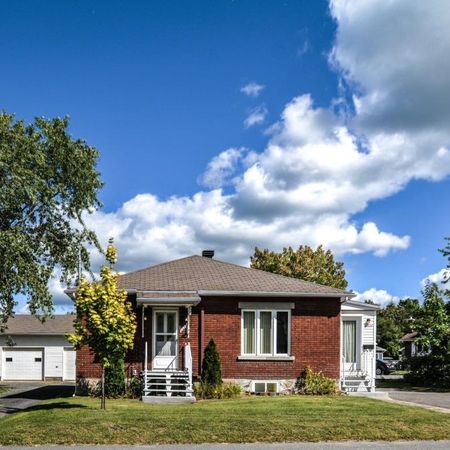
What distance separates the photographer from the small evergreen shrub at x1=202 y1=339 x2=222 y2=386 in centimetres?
2048

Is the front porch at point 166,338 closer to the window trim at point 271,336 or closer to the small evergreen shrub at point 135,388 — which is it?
the small evergreen shrub at point 135,388

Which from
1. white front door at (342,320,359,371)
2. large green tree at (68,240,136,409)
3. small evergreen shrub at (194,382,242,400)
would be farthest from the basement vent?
large green tree at (68,240,136,409)

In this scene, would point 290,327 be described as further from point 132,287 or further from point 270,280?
point 132,287

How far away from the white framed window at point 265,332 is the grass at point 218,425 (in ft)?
20.8

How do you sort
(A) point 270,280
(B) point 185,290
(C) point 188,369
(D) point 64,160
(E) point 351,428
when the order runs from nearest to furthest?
(E) point 351,428 → (C) point 188,369 → (B) point 185,290 → (A) point 270,280 → (D) point 64,160

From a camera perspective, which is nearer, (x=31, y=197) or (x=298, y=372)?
(x=298, y=372)

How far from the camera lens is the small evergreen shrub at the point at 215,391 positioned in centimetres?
2003

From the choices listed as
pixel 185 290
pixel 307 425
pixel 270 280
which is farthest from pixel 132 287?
pixel 307 425

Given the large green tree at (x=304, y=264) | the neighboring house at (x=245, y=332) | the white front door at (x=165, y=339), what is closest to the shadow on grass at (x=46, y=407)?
the neighboring house at (x=245, y=332)

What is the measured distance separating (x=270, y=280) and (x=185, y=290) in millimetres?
3341

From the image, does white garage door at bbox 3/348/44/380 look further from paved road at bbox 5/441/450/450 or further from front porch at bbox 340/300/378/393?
paved road at bbox 5/441/450/450

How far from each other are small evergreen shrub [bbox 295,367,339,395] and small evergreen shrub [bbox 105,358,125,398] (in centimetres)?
583

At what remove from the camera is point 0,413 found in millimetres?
17062

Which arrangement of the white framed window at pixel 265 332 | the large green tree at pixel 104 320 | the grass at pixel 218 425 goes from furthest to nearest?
1. the white framed window at pixel 265 332
2. the large green tree at pixel 104 320
3. the grass at pixel 218 425
